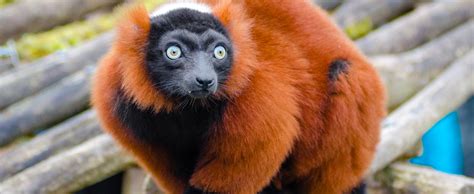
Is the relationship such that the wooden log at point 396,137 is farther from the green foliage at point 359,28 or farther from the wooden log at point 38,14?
the wooden log at point 38,14

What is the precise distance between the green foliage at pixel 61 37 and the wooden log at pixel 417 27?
195 centimetres

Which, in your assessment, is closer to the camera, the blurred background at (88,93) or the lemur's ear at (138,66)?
the lemur's ear at (138,66)

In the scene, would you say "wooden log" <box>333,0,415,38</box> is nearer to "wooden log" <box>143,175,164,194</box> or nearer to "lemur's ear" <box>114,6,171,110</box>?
"wooden log" <box>143,175,164,194</box>

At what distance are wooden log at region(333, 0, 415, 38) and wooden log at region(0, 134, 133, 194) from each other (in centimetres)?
291

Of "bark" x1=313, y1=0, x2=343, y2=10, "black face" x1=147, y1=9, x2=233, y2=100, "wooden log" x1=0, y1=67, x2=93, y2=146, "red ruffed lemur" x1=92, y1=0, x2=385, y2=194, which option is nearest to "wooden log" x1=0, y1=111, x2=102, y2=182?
"wooden log" x1=0, y1=67, x2=93, y2=146

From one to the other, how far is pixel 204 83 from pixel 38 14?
13.5 ft

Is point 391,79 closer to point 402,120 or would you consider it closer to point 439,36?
point 402,120

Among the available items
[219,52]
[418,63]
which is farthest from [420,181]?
[219,52]

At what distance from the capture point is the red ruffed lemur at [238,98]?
3.39m

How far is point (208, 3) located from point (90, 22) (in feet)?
12.3

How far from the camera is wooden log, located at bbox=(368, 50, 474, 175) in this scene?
4.72 metres

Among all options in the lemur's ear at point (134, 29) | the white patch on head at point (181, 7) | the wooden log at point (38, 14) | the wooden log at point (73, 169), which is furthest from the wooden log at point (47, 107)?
the white patch on head at point (181, 7)

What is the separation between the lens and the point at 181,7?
343 centimetres

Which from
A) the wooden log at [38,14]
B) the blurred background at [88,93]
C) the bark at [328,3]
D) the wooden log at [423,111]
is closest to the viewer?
the blurred background at [88,93]
